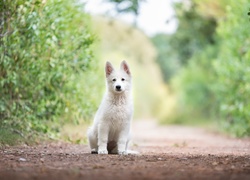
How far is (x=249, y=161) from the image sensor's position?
795 cm

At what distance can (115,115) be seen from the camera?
29.8 feet

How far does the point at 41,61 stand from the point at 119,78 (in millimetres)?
3372

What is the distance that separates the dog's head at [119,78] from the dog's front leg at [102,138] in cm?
65

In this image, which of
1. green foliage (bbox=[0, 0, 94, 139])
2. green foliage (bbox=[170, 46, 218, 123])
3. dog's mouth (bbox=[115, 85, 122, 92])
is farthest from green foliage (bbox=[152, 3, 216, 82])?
dog's mouth (bbox=[115, 85, 122, 92])

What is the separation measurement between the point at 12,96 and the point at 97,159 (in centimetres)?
493

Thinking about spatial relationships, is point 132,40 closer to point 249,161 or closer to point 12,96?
point 12,96

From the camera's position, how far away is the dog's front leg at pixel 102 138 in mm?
9023

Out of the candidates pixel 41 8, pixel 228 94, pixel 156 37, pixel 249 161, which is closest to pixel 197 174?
pixel 249 161

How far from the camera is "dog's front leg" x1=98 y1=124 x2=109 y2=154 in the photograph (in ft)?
29.6

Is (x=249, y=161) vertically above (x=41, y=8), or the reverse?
(x=41, y=8)

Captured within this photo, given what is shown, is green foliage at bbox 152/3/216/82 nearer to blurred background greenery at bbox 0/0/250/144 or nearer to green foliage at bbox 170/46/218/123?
green foliage at bbox 170/46/218/123

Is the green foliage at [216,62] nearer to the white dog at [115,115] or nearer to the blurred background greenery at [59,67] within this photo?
the blurred background greenery at [59,67]

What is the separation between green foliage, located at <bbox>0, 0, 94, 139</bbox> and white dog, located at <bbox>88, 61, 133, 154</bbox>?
2231 mm

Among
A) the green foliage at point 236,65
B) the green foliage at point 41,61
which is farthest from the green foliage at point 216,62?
the green foliage at point 41,61
